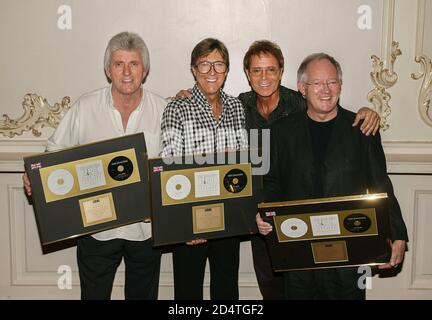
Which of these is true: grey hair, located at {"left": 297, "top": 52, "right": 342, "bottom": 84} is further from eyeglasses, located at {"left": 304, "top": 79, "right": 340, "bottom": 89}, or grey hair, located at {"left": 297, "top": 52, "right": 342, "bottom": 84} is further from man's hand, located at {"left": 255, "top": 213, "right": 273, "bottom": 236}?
man's hand, located at {"left": 255, "top": 213, "right": 273, "bottom": 236}

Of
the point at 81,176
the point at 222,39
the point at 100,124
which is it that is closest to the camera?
the point at 81,176

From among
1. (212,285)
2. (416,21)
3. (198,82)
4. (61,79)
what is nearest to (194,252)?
(212,285)

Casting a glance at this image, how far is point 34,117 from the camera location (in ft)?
10.9

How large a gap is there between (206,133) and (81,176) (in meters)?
0.64

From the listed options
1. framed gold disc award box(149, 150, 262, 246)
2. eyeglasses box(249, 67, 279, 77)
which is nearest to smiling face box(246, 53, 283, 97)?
eyeglasses box(249, 67, 279, 77)

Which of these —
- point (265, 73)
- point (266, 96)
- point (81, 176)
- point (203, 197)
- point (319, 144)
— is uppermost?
point (265, 73)

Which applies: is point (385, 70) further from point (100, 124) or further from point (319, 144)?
point (100, 124)

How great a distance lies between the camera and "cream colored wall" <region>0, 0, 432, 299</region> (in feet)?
10.5

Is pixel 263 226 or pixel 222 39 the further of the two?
pixel 222 39

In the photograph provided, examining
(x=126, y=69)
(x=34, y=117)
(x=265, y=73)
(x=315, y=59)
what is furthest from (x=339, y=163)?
(x=34, y=117)

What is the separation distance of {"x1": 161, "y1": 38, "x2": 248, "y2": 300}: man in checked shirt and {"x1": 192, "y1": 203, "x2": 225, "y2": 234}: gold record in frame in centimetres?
8

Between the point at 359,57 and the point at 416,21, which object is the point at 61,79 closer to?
the point at 359,57

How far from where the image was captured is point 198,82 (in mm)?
2594

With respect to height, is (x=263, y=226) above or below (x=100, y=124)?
below
